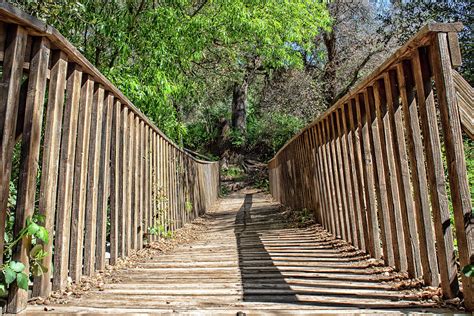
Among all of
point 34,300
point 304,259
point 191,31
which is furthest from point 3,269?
point 191,31

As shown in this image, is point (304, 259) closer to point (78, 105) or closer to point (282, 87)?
point (78, 105)

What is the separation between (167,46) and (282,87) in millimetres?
10277

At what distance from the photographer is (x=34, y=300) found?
1773 mm

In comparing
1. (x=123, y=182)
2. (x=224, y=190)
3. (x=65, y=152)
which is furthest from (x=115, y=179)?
(x=224, y=190)

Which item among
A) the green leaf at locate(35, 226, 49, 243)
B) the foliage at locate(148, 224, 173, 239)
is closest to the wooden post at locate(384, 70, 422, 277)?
the green leaf at locate(35, 226, 49, 243)

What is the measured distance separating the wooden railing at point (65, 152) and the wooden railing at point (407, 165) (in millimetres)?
1861

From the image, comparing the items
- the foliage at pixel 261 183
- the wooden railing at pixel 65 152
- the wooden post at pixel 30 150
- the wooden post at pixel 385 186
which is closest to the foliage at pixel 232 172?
the foliage at pixel 261 183

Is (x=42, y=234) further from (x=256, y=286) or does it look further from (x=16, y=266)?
(x=256, y=286)

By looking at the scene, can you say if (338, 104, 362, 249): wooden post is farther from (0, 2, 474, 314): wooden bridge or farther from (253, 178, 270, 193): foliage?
(253, 178, 270, 193): foliage

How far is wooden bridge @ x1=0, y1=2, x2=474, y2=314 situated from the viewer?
1674mm

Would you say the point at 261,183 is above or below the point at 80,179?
above

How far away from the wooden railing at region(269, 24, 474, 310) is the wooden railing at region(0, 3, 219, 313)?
186 centimetres

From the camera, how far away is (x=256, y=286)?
2129 millimetres

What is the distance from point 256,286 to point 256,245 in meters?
1.60
